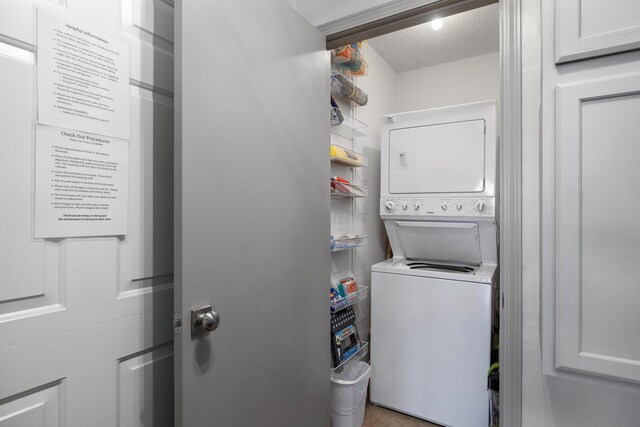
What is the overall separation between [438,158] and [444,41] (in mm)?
1058

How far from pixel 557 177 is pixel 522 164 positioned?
1.12 ft

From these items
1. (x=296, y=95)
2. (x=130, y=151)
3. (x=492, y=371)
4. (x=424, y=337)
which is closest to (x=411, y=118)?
(x=296, y=95)

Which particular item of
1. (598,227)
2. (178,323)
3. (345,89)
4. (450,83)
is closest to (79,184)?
(178,323)

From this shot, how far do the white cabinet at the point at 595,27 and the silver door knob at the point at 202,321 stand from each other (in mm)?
1102

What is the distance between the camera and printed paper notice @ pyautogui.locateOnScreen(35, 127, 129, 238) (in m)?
0.77

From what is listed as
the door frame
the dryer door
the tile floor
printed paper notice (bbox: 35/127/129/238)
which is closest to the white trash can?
the tile floor

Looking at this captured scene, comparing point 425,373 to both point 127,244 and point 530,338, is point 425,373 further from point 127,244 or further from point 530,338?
point 127,244

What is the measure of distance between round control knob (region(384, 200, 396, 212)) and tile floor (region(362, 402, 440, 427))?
4.58ft

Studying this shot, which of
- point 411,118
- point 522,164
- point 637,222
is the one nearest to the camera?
point 637,222

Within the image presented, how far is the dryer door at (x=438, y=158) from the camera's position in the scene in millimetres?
2145

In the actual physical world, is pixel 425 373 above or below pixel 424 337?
below

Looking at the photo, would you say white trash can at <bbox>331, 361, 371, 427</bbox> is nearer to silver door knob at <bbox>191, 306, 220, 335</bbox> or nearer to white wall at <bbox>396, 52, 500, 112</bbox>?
silver door knob at <bbox>191, 306, 220, 335</bbox>

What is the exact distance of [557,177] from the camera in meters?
0.77

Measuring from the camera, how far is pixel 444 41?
8.52 ft
